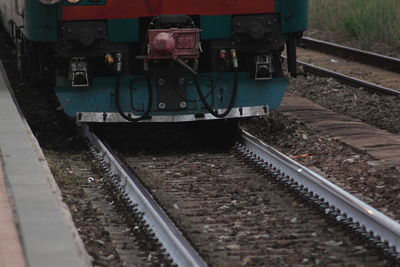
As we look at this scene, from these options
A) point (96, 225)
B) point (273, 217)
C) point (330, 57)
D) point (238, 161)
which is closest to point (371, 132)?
point (238, 161)

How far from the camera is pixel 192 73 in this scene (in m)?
9.45

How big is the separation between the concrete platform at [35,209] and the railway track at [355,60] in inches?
190

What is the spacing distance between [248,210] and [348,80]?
Result: 7.31 m

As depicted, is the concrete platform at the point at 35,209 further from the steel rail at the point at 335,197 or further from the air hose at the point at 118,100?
the steel rail at the point at 335,197

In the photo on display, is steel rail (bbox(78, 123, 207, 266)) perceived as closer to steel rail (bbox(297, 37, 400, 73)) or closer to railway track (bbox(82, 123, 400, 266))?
railway track (bbox(82, 123, 400, 266))

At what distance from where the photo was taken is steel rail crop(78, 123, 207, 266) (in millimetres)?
5930

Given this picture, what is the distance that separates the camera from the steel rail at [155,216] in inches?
233

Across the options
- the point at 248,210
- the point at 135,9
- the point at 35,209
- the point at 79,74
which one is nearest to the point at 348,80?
the point at 135,9

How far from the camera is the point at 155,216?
6.76m

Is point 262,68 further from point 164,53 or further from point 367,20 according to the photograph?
point 367,20

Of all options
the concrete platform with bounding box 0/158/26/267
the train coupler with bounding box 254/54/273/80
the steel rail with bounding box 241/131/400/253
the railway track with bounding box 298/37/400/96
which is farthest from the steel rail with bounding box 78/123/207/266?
the railway track with bounding box 298/37/400/96

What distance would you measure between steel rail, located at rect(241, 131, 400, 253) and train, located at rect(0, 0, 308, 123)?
2.16 ft

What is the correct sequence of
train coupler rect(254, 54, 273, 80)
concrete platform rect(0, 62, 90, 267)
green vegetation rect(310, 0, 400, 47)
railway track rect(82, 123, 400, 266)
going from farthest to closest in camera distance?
green vegetation rect(310, 0, 400, 47), train coupler rect(254, 54, 273, 80), railway track rect(82, 123, 400, 266), concrete platform rect(0, 62, 90, 267)

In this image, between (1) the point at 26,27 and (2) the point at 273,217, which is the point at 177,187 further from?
(1) the point at 26,27
